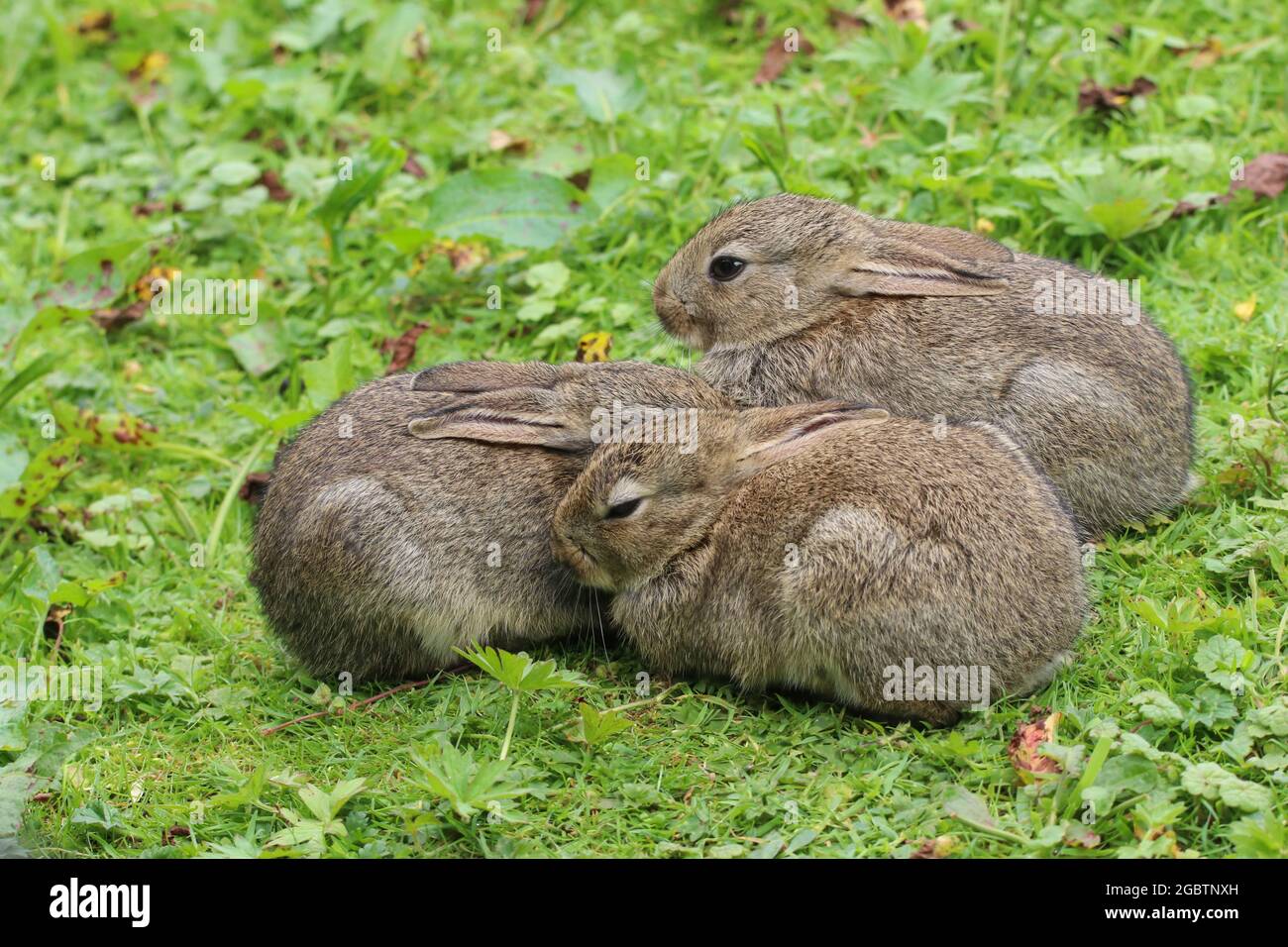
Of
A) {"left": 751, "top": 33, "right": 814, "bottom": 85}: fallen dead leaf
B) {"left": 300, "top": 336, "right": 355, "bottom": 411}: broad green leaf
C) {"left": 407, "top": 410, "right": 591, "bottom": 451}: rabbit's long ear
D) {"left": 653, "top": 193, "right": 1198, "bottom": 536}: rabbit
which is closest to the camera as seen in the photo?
{"left": 407, "top": 410, "right": 591, "bottom": 451}: rabbit's long ear

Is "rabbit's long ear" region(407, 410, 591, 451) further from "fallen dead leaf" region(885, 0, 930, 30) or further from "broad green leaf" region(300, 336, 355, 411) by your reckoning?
"fallen dead leaf" region(885, 0, 930, 30)

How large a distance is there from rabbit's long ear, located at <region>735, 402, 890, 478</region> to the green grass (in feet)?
2.81

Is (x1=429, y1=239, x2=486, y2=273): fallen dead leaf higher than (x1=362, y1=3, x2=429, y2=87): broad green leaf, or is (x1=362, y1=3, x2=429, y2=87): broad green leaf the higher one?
(x1=362, y1=3, x2=429, y2=87): broad green leaf

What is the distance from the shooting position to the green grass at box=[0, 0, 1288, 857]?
490 centimetres

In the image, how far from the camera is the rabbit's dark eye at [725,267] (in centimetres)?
651

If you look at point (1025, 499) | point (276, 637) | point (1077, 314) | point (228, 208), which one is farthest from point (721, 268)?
point (228, 208)

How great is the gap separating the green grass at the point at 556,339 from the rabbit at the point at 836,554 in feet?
0.63

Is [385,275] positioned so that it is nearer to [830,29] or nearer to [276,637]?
[276,637]

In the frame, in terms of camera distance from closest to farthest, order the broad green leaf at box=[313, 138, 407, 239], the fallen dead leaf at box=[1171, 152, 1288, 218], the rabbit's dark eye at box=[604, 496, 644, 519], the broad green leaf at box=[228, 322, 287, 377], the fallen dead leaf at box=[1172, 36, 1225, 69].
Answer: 1. the rabbit's dark eye at box=[604, 496, 644, 519]
2. the fallen dead leaf at box=[1171, 152, 1288, 218]
3. the broad green leaf at box=[313, 138, 407, 239]
4. the broad green leaf at box=[228, 322, 287, 377]
5. the fallen dead leaf at box=[1172, 36, 1225, 69]

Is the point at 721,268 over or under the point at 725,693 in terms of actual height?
over

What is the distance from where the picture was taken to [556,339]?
7.48 metres

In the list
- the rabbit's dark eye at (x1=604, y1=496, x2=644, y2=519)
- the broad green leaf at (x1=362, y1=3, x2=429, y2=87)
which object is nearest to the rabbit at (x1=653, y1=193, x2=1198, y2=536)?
the rabbit's dark eye at (x1=604, y1=496, x2=644, y2=519)

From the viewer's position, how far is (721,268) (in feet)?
21.5

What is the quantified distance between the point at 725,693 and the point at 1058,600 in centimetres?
121
